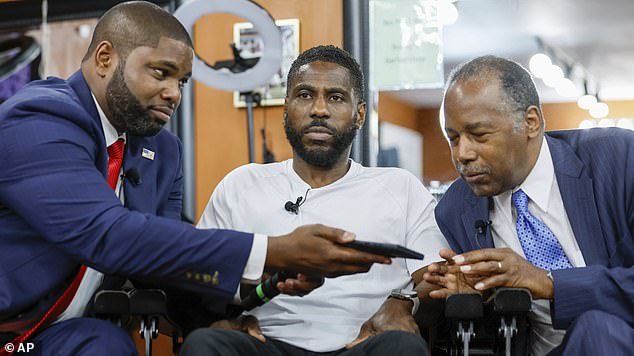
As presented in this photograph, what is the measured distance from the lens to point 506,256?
2.12m

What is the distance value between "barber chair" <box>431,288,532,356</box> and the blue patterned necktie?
0.18 m

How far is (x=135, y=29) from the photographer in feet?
7.68

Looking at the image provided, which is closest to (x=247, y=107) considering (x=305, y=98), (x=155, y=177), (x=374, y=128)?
(x=374, y=128)

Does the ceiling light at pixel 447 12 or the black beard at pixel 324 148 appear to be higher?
the ceiling light at pixel 447 12

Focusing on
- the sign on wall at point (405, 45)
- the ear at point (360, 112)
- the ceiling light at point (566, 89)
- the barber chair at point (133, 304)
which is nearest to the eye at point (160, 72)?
the barber chair at point (133, 304)

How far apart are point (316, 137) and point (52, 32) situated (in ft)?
7.56

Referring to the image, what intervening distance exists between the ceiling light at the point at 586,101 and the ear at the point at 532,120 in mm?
1477

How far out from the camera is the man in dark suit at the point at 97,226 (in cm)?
196

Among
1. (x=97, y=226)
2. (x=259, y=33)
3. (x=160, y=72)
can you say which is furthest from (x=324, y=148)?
(x=259, y=33)

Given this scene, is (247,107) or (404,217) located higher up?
(247,107)

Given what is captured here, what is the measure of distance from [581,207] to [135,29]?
4.58ft

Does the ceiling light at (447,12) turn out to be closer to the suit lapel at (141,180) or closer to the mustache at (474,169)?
the mustache at (474,169)

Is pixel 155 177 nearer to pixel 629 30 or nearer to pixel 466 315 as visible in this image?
pixel 466 315

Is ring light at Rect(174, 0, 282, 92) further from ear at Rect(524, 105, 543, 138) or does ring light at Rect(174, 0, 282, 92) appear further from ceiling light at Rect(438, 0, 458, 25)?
ear at Rect(524, 105, 543, 138)
